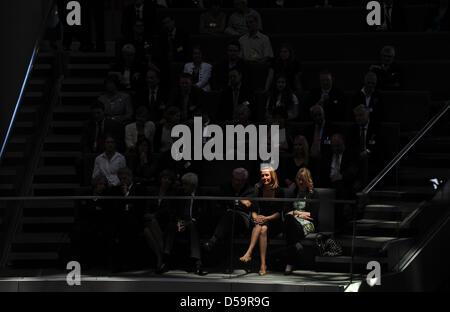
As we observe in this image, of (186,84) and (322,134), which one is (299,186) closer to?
(322,134)

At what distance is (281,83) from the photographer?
13320mm

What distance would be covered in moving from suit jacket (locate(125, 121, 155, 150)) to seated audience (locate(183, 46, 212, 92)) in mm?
1209

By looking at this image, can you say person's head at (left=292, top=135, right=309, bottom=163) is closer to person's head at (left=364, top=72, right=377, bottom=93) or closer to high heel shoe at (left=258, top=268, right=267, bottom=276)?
person's head at (left=364, top=72, right=377, bottom=93)

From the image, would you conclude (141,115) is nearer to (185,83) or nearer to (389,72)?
(185,83)

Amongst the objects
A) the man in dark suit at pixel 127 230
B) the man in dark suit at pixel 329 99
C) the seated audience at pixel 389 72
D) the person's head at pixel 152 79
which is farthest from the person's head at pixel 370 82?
the man in dark suit at pixel 127 230

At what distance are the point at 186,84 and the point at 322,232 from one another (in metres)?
3.31

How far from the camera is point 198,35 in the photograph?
15117 millimetres

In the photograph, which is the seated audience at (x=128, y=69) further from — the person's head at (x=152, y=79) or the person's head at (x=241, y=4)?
the person's head at (x=241, y=4)

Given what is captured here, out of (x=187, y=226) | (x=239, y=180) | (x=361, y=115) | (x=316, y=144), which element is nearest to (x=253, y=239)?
(x=187, y=226)

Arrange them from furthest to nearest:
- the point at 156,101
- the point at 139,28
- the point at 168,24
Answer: the point at 139,28, the point at 168,24, the point at 156,101

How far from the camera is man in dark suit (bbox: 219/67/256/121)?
13.4m

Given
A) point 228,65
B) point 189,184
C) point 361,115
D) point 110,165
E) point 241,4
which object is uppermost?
point 241,4

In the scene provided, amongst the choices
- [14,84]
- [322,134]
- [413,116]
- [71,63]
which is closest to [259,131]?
[322,134]

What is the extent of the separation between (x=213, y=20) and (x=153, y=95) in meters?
1.99
